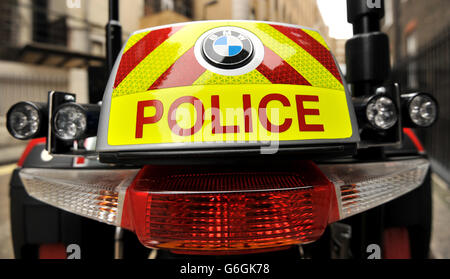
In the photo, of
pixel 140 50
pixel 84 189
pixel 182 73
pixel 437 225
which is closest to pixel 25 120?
pixel 84 189

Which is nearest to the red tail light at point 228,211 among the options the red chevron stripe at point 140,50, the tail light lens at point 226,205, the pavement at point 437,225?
the tail light lens at point 226,205

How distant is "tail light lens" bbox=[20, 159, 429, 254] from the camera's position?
2.74 feet

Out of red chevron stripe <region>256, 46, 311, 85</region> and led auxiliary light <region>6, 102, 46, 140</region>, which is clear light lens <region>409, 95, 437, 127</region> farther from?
led auxiliary light <region>6, 102, 46, 140</region>

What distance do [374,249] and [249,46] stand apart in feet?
3.21

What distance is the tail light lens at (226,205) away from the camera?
84 cm

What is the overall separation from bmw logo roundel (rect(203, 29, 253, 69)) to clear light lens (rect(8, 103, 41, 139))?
59cm

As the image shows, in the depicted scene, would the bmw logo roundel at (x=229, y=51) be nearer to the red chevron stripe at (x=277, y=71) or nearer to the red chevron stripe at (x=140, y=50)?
the red chevron stripe at (x=277, y=71)

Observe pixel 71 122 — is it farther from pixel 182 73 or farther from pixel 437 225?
pixel 437 225

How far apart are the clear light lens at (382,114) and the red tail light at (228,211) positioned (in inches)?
11.3

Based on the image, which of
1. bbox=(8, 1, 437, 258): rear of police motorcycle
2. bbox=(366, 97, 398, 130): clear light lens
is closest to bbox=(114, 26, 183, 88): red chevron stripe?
bbox=(8, 1, 437, 258): rear of police motorcycle

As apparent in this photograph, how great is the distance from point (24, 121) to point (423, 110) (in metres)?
1.36

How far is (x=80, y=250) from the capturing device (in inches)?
49.6

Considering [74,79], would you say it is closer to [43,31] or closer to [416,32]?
[43,31]
